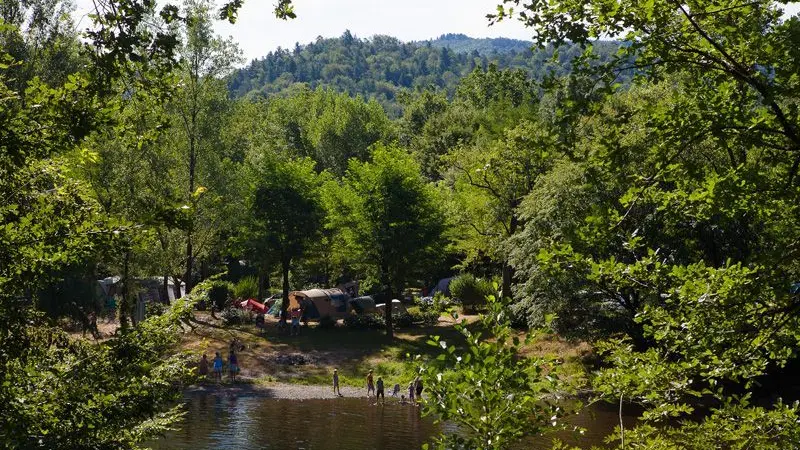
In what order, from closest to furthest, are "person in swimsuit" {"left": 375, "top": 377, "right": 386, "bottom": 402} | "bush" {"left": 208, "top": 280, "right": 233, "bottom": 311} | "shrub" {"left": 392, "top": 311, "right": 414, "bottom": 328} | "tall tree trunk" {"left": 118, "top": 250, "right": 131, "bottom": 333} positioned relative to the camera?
1. "person in swimsuit" {"left": 375, "top": 377, "right": 386, "bottom": 402}
2. "tall tree trunk" {"left": 118, "top": 250, "right": 131, "bottom": 333}
3. "shrub" {"left": 392, "top": 311, "right": 414, "bottom": 328}
4. "bush" {"left": 208, "top": 280, "right": 233, "bottom": 311}

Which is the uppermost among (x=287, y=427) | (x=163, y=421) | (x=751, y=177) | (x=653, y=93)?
(x=653, y=93)

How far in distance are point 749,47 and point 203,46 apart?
146 ft

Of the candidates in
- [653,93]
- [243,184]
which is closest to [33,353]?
[653,93]

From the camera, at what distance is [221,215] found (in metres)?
50.2

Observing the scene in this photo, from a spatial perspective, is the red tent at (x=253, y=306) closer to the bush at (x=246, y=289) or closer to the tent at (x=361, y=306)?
the bush at (x=246, y=289)

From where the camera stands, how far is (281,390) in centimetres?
3941

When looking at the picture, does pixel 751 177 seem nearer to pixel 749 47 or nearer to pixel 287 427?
pixel 749 47

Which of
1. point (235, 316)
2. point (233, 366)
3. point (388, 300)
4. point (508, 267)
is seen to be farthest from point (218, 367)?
point (508, 267)

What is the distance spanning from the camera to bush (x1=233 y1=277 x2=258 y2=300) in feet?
198

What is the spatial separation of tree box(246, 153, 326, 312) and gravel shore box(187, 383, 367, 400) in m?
11.3

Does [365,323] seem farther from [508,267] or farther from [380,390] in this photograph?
[380,390]

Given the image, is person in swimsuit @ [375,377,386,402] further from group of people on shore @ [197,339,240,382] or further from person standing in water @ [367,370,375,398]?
group of people on shore @ [197,339,240,382]

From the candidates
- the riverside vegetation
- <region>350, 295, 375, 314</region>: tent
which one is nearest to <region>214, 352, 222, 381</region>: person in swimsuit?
<region>350, 295, 375, 314</region>: tent

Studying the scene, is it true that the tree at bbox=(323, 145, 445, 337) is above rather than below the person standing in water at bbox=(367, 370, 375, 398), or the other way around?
above
